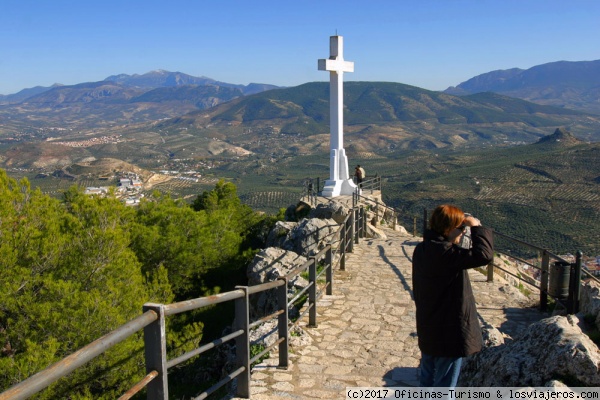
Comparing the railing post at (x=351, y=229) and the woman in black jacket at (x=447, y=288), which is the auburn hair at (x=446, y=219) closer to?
the woman in black jacket at (x=447, y=288)

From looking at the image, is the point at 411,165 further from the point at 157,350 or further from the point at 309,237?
the point at 157,350

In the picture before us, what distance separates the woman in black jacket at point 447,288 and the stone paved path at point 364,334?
1.41 metres

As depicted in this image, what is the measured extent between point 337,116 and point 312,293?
10.6 metres

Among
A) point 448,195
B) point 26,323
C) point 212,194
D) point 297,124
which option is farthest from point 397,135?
point 26,323

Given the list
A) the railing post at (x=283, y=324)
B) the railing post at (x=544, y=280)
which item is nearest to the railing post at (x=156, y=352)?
the railing post at (x=283, y=324)

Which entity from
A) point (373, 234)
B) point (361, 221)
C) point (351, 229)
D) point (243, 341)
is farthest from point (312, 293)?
point (373, 234)

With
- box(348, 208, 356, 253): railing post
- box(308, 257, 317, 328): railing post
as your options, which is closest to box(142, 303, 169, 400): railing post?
box(308, 257, 317, 328): railing post

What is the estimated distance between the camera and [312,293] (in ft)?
20.6

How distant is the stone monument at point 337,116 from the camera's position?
15.9 meters

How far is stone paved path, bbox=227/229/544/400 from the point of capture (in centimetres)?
481

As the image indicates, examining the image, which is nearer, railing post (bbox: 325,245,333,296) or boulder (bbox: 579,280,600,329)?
boulder (bbox: 579,280,600,329)

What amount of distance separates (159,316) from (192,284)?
9.51m

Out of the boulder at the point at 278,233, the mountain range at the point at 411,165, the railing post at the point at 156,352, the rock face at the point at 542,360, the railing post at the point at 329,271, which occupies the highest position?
the railing post at the point at 156,352

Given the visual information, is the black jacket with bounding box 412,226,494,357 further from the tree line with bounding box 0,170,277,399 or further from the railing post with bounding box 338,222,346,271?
the railing post with bounding box 338,222,346,271
